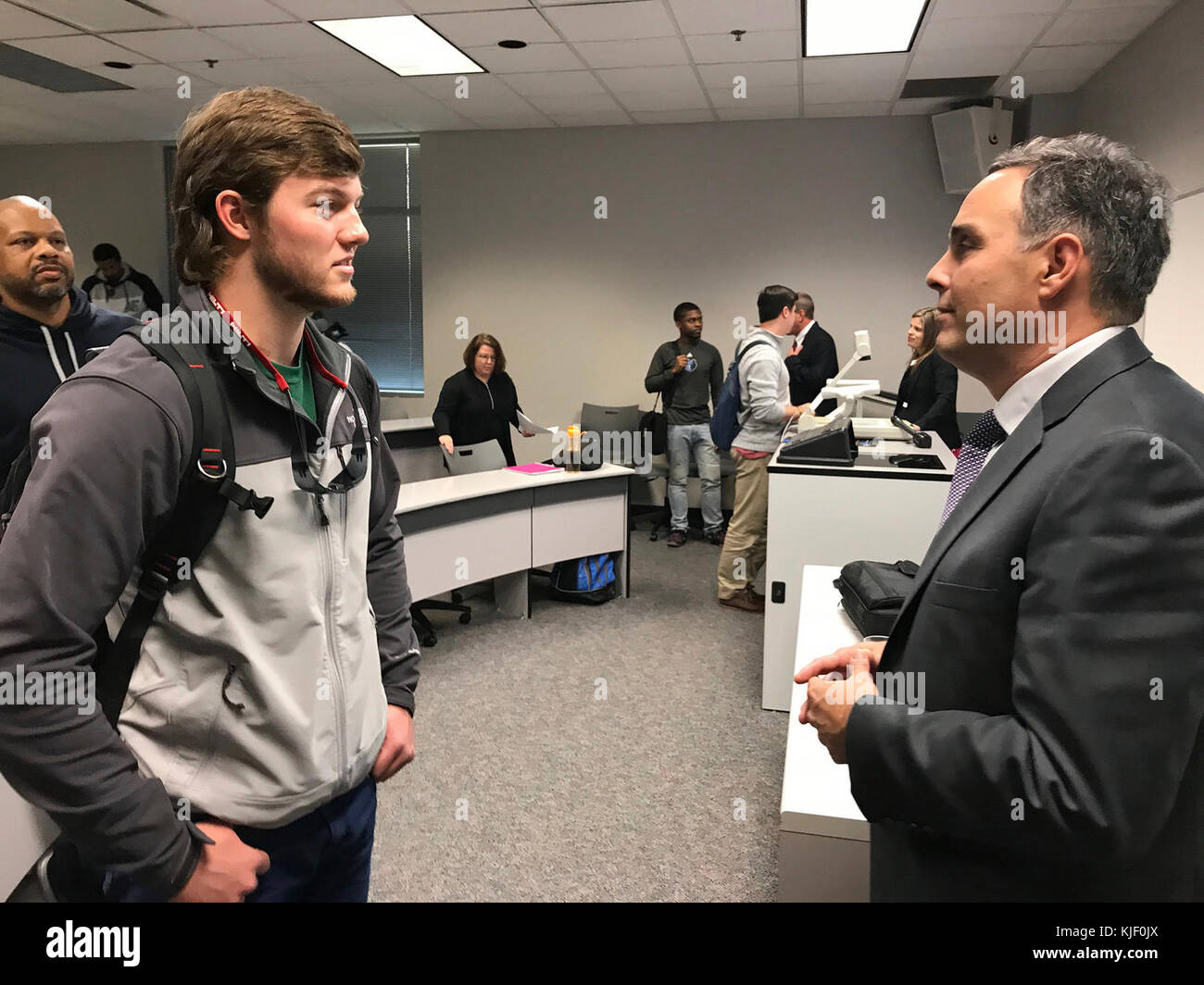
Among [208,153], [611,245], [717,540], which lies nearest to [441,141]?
[611,245]

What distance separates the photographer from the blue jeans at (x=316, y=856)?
39.1 inches

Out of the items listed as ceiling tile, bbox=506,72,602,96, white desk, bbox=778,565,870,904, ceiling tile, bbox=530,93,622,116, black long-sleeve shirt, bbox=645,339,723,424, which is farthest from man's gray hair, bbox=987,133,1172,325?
ceiling tile, bbox=530,93,622,116

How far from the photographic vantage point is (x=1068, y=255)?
902 mm

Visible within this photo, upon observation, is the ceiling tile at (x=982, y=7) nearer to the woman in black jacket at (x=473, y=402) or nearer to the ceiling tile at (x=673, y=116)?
the ceiling tile at (x=673, y=116)

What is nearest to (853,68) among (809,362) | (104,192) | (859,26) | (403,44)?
(859,26)

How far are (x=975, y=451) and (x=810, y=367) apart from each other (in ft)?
14.5

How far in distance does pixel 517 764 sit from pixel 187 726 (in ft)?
6.50

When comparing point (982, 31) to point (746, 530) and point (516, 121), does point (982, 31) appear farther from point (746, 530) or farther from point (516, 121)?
point (516, 121)

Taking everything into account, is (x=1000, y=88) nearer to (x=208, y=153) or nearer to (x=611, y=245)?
(x=611, y=245)

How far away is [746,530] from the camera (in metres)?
4.23

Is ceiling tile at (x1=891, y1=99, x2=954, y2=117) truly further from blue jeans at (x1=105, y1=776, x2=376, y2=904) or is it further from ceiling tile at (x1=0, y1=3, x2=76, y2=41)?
blue jeans at (x1=105, y1=776, x2=376, y2=904)

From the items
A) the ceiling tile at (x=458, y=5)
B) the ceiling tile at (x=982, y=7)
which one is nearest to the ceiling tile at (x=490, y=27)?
the ceiling tile at (x=458, y=5)

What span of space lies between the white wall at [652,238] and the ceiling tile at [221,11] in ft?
8.39
